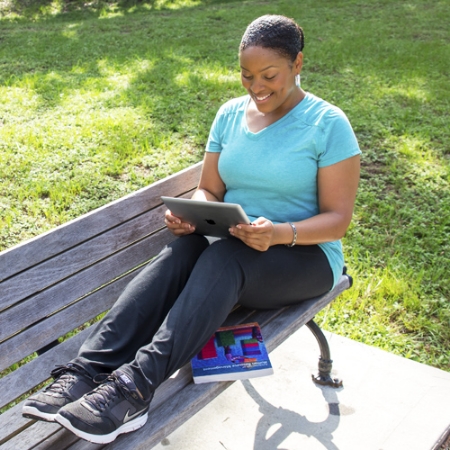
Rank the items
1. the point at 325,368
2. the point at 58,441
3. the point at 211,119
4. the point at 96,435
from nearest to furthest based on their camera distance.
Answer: the point at 96,435 → the point at 58,441 → the point at 325,368 → the point at 211,119

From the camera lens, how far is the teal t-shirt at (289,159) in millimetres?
2498

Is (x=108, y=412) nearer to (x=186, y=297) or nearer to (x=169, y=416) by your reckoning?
(x=169, y=416)

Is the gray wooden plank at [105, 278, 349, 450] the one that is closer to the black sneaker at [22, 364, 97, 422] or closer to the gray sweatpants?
the gray sweatpants

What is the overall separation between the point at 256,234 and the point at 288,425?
3.26 feet

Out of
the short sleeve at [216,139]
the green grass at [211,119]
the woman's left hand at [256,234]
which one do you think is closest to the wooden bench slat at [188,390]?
the woman's left hand at [256,234]

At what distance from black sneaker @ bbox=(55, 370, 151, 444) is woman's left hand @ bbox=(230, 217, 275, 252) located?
66cm

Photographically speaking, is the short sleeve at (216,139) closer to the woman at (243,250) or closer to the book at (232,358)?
the woman at (243,250)

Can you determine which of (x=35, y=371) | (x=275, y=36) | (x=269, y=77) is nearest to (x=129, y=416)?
(x=35, y=371)

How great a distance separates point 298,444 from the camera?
8.78 ft

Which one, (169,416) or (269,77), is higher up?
(269,77)

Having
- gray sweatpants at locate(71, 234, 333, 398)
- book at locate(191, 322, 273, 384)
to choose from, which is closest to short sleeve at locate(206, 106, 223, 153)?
gray sweatpants at locate(71, 234, 333, 398)

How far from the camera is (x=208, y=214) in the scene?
232cm

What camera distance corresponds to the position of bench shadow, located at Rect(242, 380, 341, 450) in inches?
106

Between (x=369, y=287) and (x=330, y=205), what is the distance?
1227 mm
